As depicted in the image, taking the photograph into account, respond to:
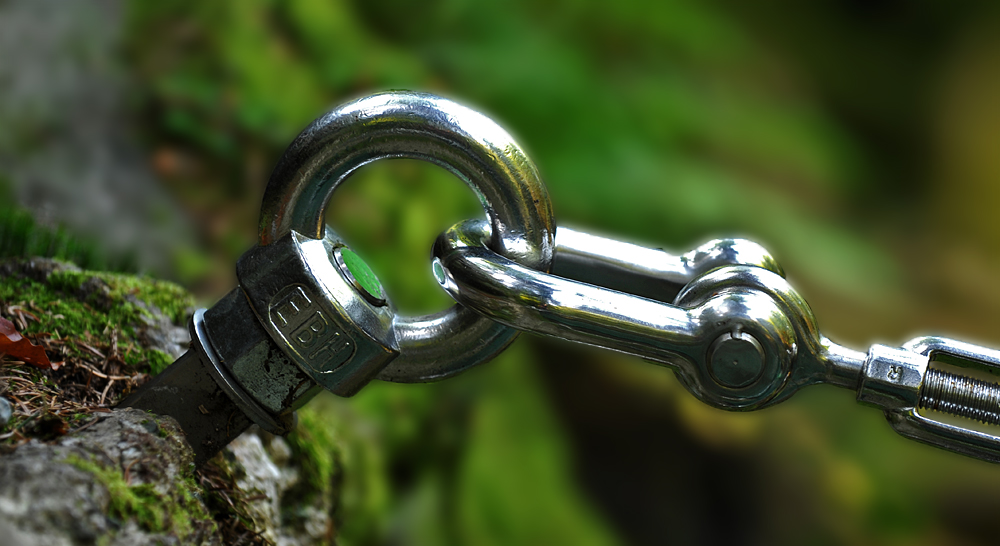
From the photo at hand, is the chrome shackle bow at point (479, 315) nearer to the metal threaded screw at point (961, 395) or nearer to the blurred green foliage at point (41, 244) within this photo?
the metal threaded screw at point (961, 395)

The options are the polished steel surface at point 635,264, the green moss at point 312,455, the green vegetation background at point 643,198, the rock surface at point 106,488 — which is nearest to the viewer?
the rock surface at point 106,488

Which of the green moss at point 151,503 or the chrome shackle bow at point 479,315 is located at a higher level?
the chrome shackle bow at point 479,315

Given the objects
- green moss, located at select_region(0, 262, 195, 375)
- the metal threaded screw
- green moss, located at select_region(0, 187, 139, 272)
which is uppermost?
the metal threaded screw

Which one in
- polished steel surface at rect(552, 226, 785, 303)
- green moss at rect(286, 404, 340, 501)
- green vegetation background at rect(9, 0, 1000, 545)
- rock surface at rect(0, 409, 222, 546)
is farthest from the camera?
green vegetation background at rect(9, 0, 1000, 545)

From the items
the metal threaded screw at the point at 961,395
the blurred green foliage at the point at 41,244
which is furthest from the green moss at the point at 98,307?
the metal threaded screw at the point at 961,395

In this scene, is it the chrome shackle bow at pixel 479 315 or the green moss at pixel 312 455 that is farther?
Result: the green moss at pixel 312 455

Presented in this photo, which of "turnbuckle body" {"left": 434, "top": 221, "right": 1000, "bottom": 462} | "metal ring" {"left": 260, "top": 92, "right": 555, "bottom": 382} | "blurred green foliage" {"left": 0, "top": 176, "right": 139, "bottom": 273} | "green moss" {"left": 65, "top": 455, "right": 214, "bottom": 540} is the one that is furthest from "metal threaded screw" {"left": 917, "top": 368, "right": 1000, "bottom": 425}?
"blurred green foliage" {"left": 0, "top": 176, "right": 139, "bottom": 273}

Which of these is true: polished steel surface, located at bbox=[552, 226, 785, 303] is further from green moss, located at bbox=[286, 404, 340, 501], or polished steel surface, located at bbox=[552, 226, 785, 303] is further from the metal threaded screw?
green moss, located at bbox=[286, 404, 340, 501]

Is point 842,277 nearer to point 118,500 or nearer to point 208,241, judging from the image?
point 208,241

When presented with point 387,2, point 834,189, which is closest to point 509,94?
point 387,2
